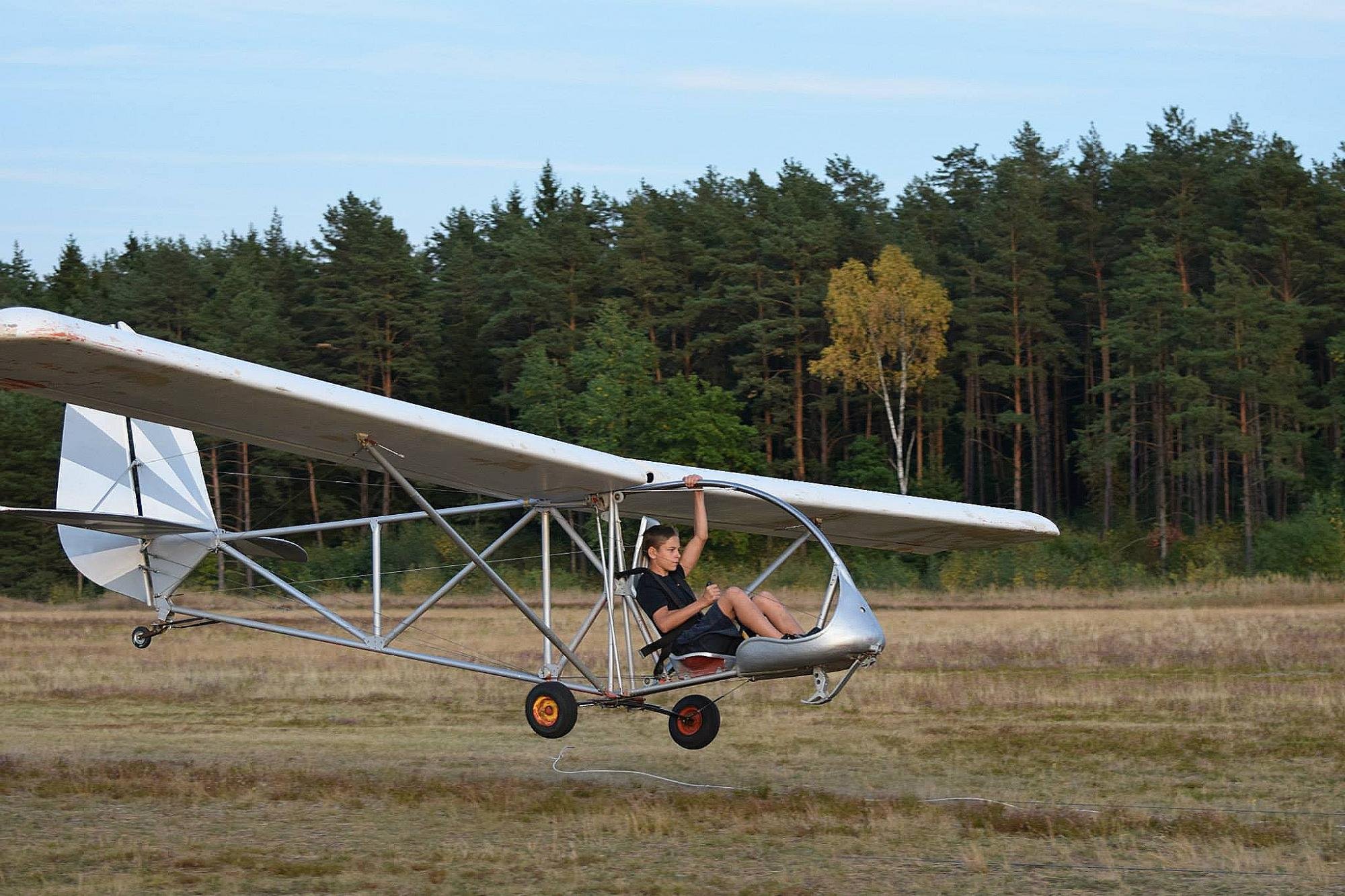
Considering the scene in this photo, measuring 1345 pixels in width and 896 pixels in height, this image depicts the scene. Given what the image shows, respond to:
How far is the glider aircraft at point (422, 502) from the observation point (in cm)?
1018

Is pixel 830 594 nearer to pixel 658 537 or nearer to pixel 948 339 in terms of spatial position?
pixel 658 537

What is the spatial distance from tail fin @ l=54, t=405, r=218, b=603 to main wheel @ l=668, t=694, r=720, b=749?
6.74 meters

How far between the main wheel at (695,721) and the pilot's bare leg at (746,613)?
892 mm

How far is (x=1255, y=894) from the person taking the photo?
851 centimetres

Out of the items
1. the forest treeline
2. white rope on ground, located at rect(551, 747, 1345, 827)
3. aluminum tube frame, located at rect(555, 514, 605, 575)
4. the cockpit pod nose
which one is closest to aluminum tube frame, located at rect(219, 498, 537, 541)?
aluminum tube frame, located at rect(555, 514, 605, 575)

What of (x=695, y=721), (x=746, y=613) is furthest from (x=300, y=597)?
(x=746, y=613)

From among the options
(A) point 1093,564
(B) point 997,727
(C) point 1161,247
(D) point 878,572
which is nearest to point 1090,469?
(C) point 1161,247

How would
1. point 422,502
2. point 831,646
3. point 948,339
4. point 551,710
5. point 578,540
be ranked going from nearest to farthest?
point 831,646 < point 551,710 < point 422,502 < point 578,540 < point 948,339

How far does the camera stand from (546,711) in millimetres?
11648

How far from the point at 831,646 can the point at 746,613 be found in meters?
0.92

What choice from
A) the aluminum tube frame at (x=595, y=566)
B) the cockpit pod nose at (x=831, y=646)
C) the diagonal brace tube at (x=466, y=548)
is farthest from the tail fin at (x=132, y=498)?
the cockpit pod nose at (x=831, y=646)

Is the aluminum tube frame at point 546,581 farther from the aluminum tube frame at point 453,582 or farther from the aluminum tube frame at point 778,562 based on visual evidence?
the aluminum tube frame at point 778,562

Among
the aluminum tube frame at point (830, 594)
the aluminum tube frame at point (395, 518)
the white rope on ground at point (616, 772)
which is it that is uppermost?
the aluminum tube frame at point (395, 518)

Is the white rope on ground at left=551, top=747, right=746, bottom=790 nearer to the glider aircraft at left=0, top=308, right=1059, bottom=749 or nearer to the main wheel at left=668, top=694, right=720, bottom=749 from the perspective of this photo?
the glider aircraft at left=0, top=308, right=1059, bottom=749
